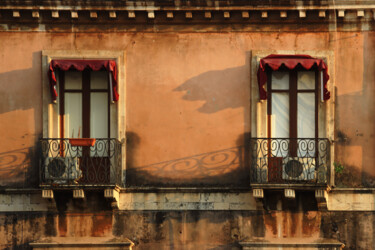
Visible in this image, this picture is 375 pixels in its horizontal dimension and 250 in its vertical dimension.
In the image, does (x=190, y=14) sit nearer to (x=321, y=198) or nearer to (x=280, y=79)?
(x=280, y=79)

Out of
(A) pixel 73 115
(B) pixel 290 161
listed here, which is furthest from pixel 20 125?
(B) pixel 290 161

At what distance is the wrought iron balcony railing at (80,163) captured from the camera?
32.5m

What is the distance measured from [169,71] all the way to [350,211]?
18.6 feet

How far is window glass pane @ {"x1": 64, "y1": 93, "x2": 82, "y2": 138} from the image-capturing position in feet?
110

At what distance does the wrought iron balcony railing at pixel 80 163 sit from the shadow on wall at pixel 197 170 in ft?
1.45

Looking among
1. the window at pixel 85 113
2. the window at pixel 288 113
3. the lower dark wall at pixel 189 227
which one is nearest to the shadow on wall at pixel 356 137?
the window at pixel 288 113

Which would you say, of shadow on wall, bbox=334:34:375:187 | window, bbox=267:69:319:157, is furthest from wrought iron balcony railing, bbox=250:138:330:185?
shadow on wall, bbox=334:34:375:187

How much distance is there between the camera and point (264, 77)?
108 feet

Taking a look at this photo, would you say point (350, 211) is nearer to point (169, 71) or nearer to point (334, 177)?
point (334, 177)

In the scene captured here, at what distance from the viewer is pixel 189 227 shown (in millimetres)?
33000

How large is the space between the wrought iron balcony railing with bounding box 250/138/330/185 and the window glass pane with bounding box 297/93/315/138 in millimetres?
257

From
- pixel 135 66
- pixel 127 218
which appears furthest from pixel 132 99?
pixel 127 218

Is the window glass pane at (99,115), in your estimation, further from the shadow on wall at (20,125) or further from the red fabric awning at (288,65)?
the red fabric awning at (288,65)

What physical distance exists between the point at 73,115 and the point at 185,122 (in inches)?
111
